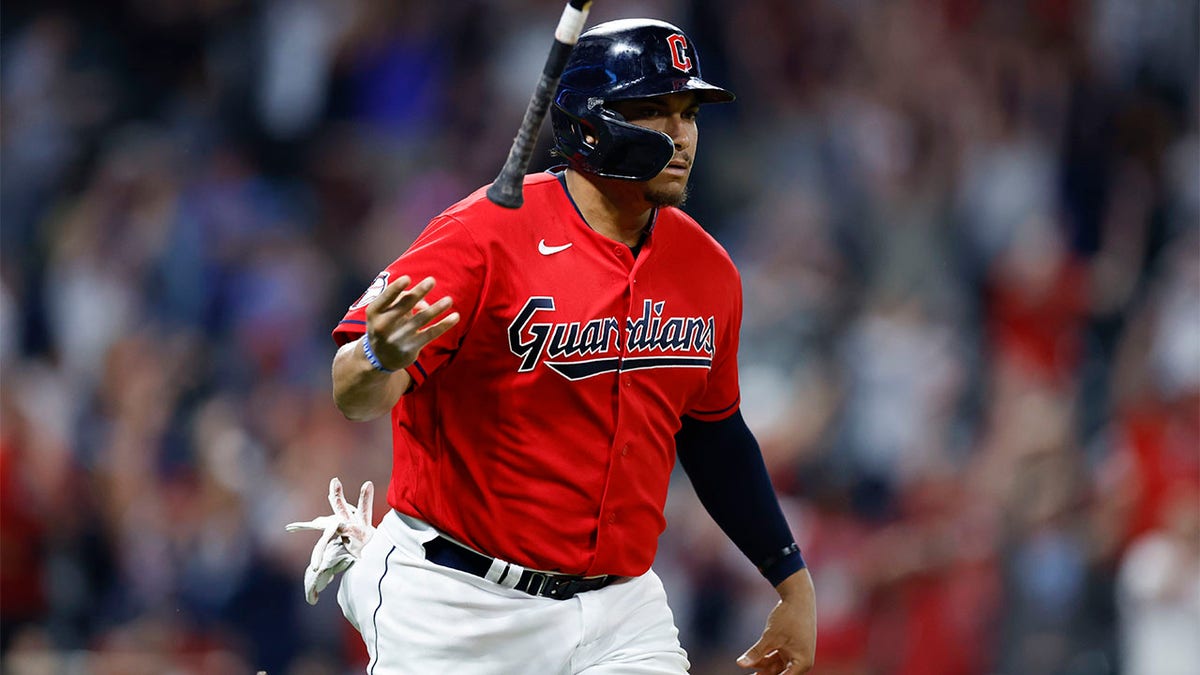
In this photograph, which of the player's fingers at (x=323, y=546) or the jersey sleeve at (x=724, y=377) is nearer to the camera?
the player's fingers at (x=323, y=546)

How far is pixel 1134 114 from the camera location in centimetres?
969

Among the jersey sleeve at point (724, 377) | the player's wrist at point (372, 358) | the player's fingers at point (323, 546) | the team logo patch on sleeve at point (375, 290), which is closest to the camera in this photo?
the player's wrist at point (372, 358)

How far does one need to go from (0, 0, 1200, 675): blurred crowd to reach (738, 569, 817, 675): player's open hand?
10.0ft

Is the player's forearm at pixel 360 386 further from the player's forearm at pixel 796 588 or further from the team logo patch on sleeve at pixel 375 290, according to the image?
the player's forearm at pixel 796 588

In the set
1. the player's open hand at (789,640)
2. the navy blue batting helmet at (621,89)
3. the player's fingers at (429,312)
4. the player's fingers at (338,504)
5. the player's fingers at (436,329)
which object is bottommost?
the player's open hand at (789,640)

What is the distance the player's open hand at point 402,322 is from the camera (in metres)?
3.12

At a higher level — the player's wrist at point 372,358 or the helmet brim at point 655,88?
the helmet brim at point 655,88

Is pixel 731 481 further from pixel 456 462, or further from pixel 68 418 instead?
pixel 68 418

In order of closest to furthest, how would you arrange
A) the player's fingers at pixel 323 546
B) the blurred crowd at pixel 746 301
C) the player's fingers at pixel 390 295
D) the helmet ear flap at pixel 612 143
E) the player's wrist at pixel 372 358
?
the player's fingers at pixel 390 295 < the player's wrist at pixel 372 358 < the helmet ear flap at pixel 612 143 < the player's fingers at pixel 323 546 < the blurred crowd at pixel 746 301

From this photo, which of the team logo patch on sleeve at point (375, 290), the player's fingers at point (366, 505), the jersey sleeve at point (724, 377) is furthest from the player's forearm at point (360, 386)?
the jersey sleeve at point (724, 377)

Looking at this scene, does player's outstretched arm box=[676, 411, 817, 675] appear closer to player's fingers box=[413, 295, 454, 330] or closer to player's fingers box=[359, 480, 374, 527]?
player's fingers box=[359, 480, 374, 527]

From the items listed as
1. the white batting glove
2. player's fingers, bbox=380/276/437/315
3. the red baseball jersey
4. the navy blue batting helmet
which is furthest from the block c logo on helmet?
the white batting glove

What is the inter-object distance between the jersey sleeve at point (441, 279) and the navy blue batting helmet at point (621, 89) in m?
0.41

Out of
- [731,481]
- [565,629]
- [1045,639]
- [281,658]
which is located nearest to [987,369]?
[1045,639]
